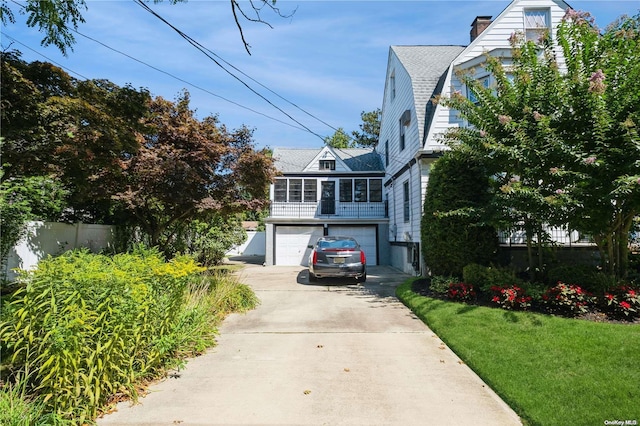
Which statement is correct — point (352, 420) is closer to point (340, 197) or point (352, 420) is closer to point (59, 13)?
point (59, 13)

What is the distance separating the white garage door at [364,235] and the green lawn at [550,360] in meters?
12.6

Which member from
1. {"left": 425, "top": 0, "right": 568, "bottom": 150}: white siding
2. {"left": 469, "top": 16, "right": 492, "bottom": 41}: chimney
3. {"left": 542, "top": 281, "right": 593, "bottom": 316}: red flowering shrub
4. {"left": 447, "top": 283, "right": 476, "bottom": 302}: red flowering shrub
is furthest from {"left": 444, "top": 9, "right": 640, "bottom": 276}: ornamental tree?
{"left": 469, "top": 16, "right": 492, "bottom": 41}: chimney

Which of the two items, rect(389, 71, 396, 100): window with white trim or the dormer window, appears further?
the dormer window

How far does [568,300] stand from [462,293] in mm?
1825

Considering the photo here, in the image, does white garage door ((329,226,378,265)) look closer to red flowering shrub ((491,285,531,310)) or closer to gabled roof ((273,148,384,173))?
gabled roof ((273,148,384,173))

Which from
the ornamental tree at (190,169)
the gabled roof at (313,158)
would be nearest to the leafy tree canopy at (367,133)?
the gabled roof at (313,158)

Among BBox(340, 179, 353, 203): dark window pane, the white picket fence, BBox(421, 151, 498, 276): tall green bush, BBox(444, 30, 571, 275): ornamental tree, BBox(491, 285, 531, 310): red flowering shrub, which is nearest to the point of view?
BBox(491, 285, 531, 310): red flowering shrub

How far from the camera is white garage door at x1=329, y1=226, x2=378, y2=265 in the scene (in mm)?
19438

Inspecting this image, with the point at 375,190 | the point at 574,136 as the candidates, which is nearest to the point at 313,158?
the point at 375,190

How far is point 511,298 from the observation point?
6504mm

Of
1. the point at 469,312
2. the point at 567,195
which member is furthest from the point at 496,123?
the point at 469,312

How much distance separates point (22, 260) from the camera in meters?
8.72

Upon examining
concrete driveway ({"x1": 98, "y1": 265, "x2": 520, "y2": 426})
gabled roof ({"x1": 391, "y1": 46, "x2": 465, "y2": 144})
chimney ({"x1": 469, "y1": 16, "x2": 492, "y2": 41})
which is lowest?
concrete driveway ({"x1": 98, "y1": 265, "x2": 520, "y2": 426})

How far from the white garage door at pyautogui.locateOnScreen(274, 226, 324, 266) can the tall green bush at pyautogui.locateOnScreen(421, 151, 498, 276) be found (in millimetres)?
10814
